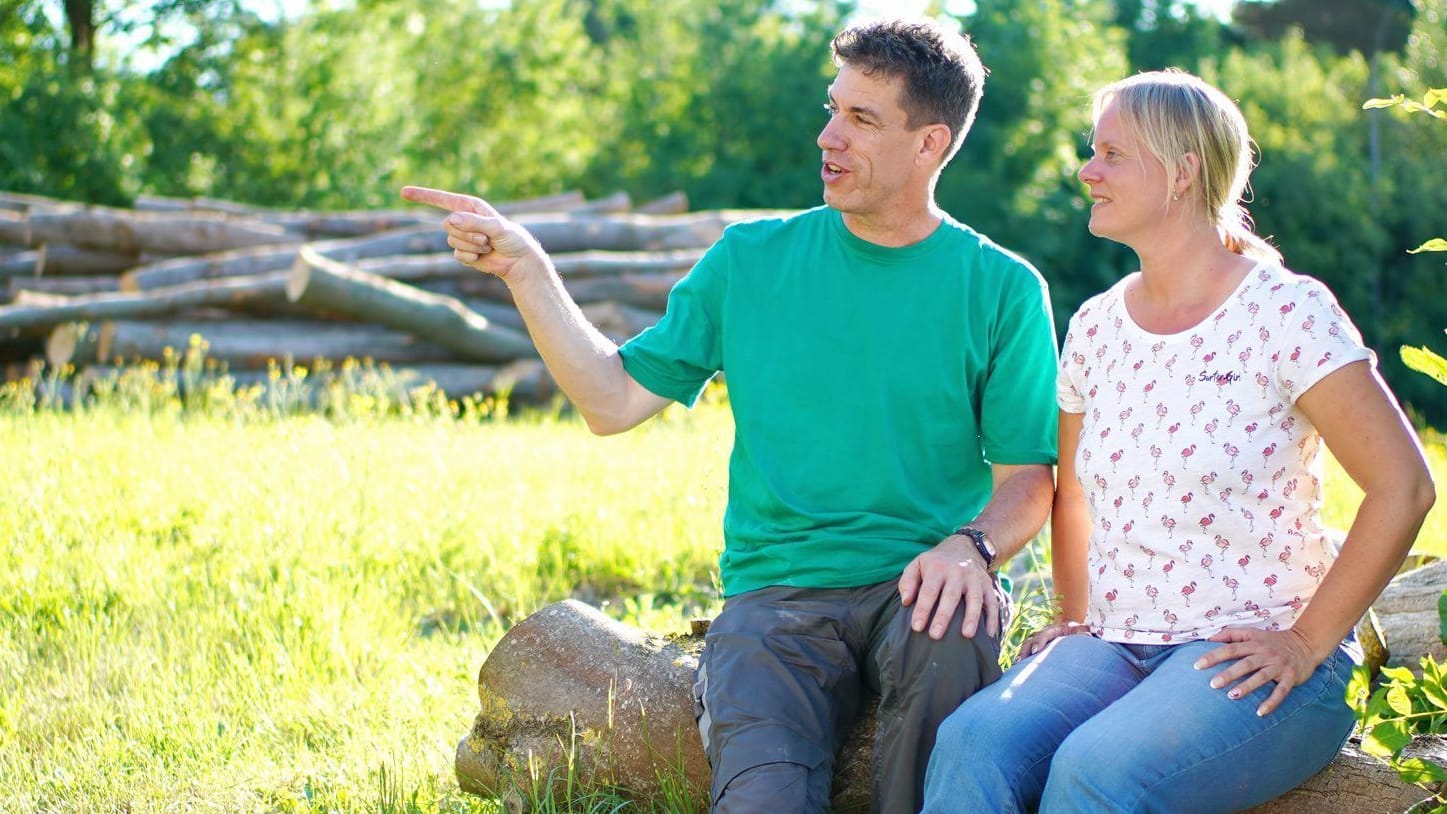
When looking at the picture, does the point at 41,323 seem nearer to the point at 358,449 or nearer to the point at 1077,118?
the point at 358,449

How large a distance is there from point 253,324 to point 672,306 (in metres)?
8.92

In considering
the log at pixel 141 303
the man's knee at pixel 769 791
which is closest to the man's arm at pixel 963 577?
the man's knee at pixel 769 791

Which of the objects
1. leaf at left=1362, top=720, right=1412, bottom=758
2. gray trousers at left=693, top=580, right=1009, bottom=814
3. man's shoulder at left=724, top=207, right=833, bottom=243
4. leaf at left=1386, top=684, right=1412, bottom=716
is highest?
man's shoulder at left=724, top=207, right=833, bottom=243

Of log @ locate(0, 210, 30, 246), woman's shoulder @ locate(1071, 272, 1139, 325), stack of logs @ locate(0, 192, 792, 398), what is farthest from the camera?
log @ locate(0, 210, 30, 246)

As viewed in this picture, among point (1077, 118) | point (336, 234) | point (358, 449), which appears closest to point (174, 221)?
point (336, 234)

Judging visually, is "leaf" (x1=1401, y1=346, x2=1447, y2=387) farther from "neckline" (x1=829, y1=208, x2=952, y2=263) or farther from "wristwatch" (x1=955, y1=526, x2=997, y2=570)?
"neckline" (x1=829, y1=208, x2=952, y2=263)

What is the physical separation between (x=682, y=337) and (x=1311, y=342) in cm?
140

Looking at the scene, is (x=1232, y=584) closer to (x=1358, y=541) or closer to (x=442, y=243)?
(x=1358, y=541)

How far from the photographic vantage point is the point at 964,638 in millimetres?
2943

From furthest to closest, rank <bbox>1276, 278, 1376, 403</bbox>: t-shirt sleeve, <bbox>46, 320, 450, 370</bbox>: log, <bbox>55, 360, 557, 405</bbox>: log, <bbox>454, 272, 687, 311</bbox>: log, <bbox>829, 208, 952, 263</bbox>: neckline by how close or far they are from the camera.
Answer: <bbox>454, 272, 687, 311</bbox>: log < <bbox>55, 360, 557, 405</bbox>: log < <bbox>46, 320, 450, 370</bbox>: log < <bbox>829, 208, 952, 263</bbox>: neckline < <bbox>1276, 278, 1376, 403</bbox>: t-shirt sleeve

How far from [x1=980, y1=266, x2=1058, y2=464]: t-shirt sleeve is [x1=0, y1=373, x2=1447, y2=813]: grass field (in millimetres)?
1262

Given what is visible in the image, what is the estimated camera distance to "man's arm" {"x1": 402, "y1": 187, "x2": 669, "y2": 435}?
326 cm

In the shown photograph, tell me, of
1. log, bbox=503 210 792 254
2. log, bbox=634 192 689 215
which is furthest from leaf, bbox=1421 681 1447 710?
log, bbox=634 192 689 215

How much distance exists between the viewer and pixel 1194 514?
2.86 metres
